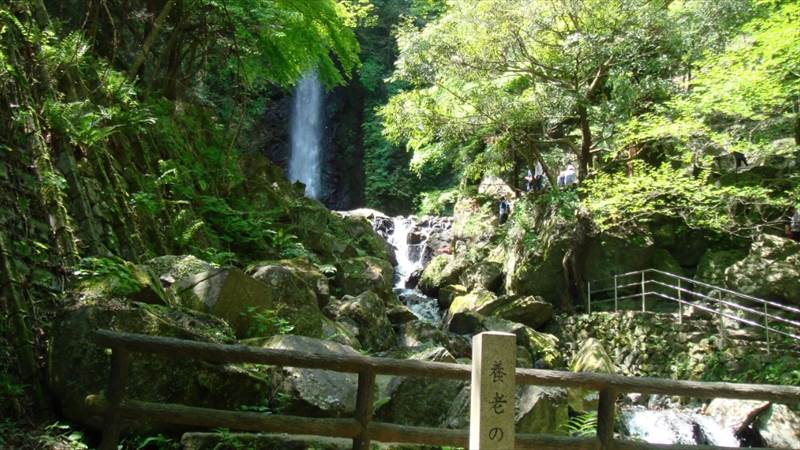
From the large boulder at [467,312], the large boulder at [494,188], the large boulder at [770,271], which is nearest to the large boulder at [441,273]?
the large boulder at [467,312]

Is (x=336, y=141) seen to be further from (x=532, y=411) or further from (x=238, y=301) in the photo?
(x=532, y=411)

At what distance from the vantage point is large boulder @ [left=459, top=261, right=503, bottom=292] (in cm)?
1503

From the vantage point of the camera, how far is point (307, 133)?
2583cm

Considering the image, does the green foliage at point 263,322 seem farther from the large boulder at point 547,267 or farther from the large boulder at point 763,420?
the large boulder at point 547,267

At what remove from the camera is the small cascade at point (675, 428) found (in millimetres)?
7930

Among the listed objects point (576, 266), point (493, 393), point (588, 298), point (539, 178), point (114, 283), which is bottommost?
point (493, 393)

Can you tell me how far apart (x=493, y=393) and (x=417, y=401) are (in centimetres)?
265

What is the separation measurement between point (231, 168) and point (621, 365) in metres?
8.20

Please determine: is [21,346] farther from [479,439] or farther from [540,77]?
[540,77]

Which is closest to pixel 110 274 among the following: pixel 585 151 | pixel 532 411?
pixel 532 411

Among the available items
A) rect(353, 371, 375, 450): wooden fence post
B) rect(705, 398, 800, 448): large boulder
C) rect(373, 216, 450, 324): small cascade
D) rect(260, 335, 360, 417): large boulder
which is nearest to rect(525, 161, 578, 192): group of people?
rect(373, 216, 450, 324): small cascade

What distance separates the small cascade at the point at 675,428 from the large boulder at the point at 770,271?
10.4ft

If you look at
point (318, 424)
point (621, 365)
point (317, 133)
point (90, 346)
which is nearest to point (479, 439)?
point (318, 424)

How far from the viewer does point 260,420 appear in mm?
3107
